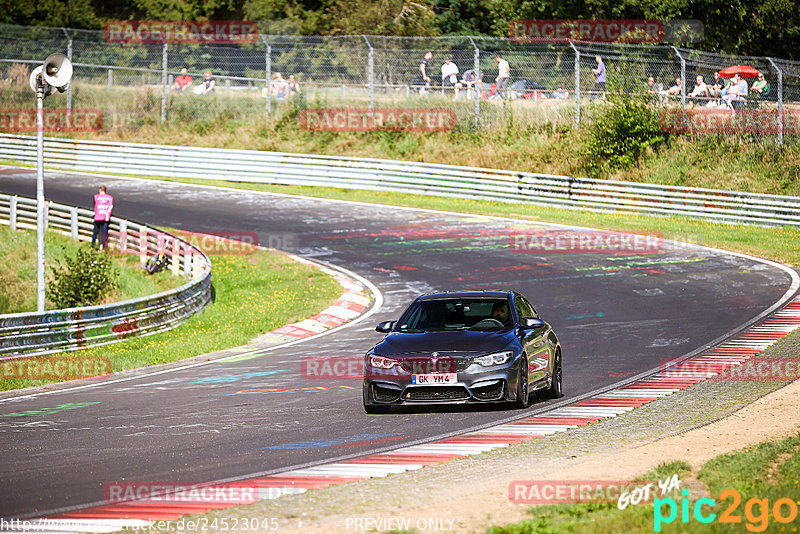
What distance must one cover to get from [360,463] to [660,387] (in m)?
5.23

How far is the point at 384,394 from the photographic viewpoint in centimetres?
1175

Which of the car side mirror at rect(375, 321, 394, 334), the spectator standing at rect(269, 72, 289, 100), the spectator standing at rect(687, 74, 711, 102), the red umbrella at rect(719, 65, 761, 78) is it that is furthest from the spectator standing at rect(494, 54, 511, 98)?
the car side mirror at rect(375, 321, 394, 334)

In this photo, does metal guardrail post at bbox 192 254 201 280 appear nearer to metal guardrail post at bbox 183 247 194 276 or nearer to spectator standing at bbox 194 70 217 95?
metal guardrail post at bbox 183 247 194 276

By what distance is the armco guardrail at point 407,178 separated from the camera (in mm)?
31016

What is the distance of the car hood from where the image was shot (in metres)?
11.8

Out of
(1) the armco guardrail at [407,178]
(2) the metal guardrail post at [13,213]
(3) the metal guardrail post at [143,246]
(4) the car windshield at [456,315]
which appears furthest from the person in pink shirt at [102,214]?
(4) the car windshield at [456,315]

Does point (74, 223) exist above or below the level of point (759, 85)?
below

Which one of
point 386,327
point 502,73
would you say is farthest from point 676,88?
point 386,327

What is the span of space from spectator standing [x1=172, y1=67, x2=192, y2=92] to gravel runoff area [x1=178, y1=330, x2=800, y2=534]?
111 feet

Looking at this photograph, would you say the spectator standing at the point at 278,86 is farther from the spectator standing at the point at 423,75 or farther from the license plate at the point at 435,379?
the license plate at the point at 435,379

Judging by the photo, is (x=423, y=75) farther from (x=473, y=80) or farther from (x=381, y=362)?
(x=381, y=362)

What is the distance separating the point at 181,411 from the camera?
12.4 meters

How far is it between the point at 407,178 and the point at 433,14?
2060cm

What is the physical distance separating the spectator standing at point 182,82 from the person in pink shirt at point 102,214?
17080mm
